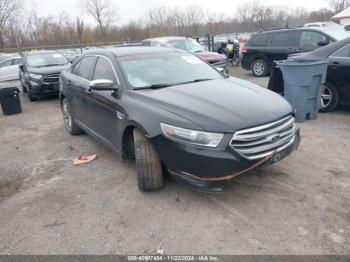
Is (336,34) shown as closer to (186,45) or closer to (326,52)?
(326,52)

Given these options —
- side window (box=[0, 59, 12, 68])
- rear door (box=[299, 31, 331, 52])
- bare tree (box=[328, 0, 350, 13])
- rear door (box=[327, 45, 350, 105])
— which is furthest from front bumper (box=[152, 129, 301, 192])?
bare tree (box=[328, 0, 350, 13])

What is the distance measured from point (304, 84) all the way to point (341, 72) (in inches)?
35.3

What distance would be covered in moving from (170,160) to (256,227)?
106cm

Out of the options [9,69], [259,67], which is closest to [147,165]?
[259,67]

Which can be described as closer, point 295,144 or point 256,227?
point 256,227

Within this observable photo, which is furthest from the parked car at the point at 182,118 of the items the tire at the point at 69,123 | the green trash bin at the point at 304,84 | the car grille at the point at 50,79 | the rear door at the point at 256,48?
the rear door at the point at 256,48

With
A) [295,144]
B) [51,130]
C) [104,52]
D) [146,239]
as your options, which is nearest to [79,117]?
[104,52]

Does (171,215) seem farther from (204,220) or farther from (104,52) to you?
(104,52)

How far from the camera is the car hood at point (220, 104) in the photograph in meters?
3.13

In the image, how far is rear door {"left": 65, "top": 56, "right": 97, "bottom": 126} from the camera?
507 cm

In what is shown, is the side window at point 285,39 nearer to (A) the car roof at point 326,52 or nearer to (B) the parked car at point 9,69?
(A) the car roof at point 326,52

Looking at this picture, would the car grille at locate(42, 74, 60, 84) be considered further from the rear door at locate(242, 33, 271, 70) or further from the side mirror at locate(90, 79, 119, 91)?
the rear door at locate(242, 33, 271, 70)

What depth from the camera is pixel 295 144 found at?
12.2 feet

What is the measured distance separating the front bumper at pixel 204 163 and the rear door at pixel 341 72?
3.68 metres
